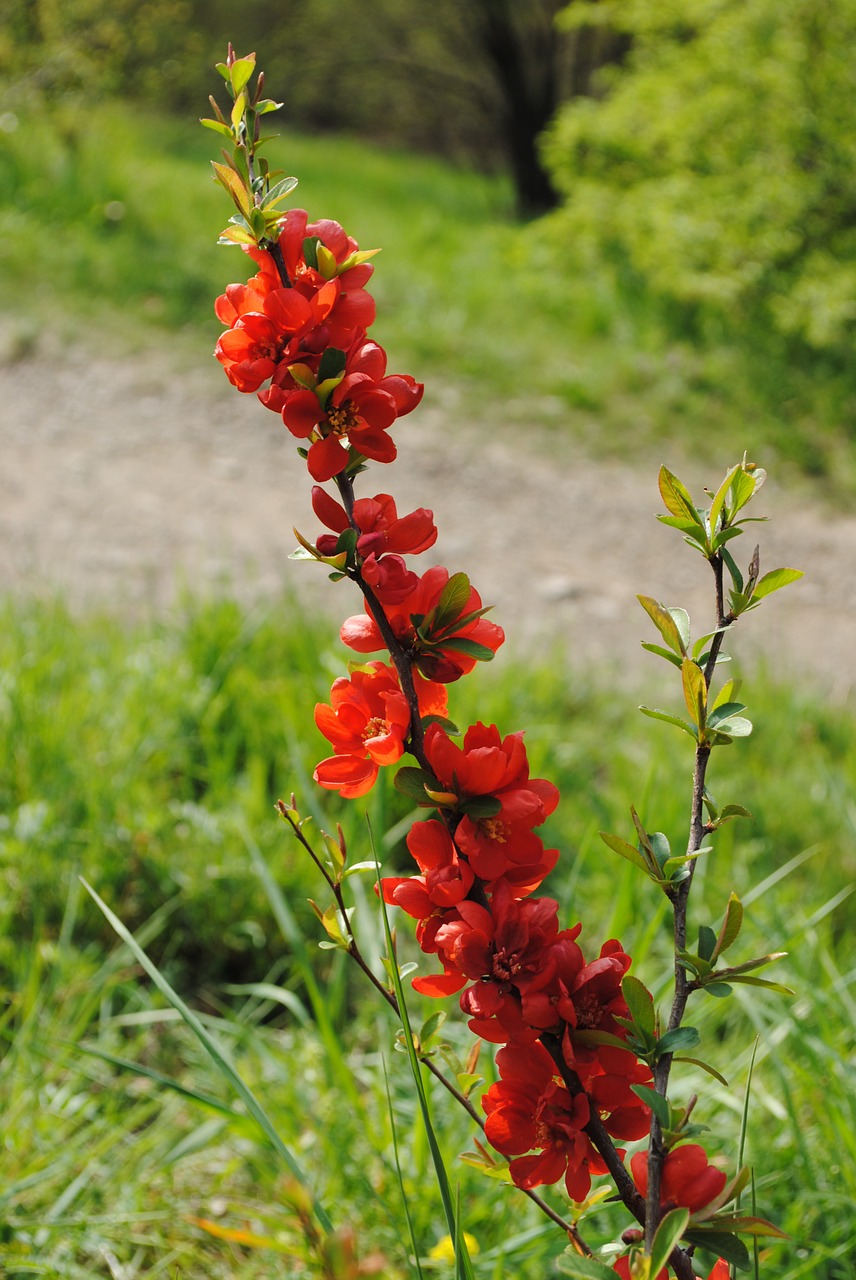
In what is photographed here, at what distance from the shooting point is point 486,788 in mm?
777

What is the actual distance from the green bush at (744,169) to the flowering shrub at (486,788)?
408cm

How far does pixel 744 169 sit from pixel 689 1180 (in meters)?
5.13

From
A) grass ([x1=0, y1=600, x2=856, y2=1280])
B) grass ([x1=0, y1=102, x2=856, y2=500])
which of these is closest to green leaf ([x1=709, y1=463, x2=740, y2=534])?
grass ([x1=0, y1=600, x2=856, y2=1280])

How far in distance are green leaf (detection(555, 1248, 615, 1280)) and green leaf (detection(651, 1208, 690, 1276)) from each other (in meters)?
0.07

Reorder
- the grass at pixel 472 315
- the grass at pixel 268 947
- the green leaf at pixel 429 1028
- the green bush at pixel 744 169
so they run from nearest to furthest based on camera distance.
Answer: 1. the green leaf at pixel 429 1028
2. the grass at pixel 268 947
3. the green bush at pixel 744 169
4. the grass at pixel 472 315

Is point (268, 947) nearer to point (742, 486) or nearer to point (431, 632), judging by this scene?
point (431, 632)

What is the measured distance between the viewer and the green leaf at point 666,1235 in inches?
26.3

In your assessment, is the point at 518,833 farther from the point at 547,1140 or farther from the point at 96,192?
the point at 96,192

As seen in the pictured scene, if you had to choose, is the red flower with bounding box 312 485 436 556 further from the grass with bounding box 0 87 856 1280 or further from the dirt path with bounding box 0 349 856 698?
the dirt path with bounding box 0 349 856 698

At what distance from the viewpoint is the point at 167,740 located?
2.41 metres

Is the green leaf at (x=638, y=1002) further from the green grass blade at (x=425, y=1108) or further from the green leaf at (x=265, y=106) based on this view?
the green leaf at (x=265, y=106)

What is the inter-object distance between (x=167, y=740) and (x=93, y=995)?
724 mm

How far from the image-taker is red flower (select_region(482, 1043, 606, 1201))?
2.48 feet

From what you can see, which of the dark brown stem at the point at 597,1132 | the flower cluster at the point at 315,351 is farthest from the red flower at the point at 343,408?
the dark brown stem at the point at 597,1132
